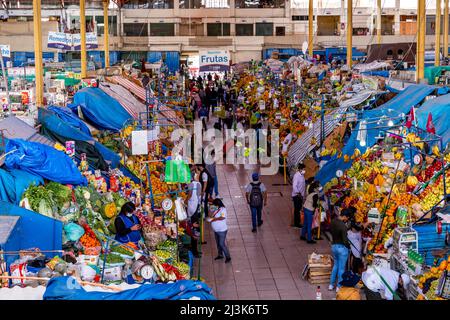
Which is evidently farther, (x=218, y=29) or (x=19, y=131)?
(x=218, y=29)

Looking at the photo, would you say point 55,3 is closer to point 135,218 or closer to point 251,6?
point 251,6

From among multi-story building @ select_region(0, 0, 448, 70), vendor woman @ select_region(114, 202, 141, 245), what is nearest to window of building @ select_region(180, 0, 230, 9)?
multi-story building @ select_region(0, 0, 448, 70)

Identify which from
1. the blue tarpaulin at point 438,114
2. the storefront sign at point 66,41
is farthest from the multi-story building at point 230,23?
the blue tarpaulin at point 438,114

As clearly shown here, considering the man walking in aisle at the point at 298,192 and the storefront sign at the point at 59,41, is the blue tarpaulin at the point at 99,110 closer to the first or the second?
the storefront sign at the point at 59,41

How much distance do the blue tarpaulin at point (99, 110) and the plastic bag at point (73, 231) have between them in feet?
20.6

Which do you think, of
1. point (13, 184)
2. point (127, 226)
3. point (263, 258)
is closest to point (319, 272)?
point (263, 258)

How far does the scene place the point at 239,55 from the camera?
45.1 m

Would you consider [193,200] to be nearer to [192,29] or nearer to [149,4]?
[149,4]

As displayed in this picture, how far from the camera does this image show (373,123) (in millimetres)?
13789

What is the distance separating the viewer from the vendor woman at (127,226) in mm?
9516

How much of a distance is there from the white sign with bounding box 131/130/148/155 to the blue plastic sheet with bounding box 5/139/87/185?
2.16 metres

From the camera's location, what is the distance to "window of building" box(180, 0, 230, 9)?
45625 mm

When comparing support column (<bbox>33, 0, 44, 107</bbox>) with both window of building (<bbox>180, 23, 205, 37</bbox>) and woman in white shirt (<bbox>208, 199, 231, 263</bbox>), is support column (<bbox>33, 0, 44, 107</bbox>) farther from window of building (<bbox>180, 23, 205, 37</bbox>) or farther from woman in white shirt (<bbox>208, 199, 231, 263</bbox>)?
window of building (<bbox>180, 23, 205, 37</bbox>)

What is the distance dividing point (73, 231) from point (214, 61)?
12.7 meters
